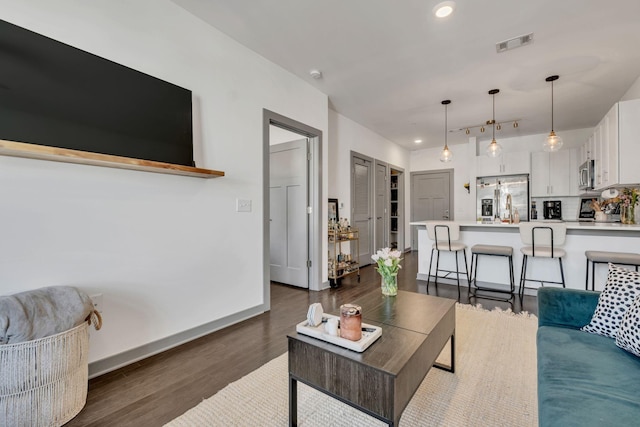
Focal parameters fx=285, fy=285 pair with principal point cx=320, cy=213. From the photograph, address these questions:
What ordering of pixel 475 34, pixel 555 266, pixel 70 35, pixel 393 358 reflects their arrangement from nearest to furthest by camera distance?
pixel 393 358, pixel 70 35, pixel 475 34, pixel 555 266

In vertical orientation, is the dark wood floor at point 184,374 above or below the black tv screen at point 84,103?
below

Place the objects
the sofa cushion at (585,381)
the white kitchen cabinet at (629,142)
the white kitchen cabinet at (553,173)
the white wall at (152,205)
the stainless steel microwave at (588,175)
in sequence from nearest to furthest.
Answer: the sofa cushion at (585,381)
the white wall at (152,205)
the white kitchen cabinet at (629,142)
the stainless steel microwave at (588,175)
the white kitchen cabinet at (553,173)

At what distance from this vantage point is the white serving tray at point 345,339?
1293 mm

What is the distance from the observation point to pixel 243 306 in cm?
298

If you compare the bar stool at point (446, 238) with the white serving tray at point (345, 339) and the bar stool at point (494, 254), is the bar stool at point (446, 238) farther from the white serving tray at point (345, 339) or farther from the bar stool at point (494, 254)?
the white serving tray at point (345, 339)

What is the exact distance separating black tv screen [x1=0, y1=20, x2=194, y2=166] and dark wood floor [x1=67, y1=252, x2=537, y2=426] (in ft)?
5.10

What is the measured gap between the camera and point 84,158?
1.73 meters

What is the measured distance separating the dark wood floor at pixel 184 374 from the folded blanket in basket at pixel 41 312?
22.1 inches

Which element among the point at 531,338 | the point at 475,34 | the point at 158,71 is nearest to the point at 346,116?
the point at 475,34

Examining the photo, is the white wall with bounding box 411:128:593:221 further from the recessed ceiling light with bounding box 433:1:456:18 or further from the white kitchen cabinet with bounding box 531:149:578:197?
the recessed ceiling light with bounding box 433:1:456:18

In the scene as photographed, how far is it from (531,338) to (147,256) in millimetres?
3304

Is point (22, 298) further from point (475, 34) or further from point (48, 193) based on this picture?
point (475, 34)

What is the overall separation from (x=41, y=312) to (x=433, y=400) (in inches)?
87.7

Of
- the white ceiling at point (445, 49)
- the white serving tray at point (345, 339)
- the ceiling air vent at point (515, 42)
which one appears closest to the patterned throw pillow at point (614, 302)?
the white serving tray at point (345, 339)
